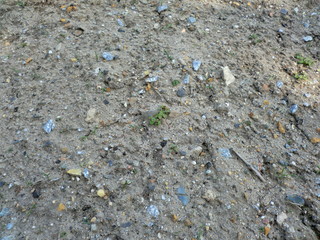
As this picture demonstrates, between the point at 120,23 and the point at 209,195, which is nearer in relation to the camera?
the point at 209,195

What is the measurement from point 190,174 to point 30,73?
6.14 feet

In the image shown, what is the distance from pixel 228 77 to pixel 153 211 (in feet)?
4.99

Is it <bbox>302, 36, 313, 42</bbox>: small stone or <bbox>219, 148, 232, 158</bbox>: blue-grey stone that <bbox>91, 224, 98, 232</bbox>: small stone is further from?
<bbox>302, 36, 313, 42</bbox>: small stone

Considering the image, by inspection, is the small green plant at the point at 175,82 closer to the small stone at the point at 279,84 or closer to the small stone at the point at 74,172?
the small stone at the point at 279,84

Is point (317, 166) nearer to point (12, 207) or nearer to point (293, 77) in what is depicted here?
point (293, 77)

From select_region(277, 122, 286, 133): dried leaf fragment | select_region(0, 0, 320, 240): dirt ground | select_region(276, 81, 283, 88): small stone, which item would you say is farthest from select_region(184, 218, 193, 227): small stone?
select_region(276, 81, 283, 88): small stone

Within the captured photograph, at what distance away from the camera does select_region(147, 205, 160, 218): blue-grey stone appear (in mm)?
2404

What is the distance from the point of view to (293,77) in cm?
332

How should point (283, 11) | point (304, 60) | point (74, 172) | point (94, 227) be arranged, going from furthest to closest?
point (283, 11)
point (304, 60)
point (74, 172)
point (94, 227)

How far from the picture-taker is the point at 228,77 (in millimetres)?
3205

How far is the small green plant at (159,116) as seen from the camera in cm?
285

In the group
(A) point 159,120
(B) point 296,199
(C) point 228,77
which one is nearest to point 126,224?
(A) point 159,120

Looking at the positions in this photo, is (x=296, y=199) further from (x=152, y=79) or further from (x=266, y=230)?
(x=152, y=79)

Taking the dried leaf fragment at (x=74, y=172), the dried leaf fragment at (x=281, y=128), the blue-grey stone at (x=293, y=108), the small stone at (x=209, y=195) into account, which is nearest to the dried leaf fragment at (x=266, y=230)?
the small stone at (x=209, y=195)
